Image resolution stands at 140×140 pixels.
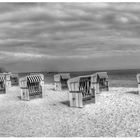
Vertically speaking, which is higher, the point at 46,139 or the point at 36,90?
the point at 36,90

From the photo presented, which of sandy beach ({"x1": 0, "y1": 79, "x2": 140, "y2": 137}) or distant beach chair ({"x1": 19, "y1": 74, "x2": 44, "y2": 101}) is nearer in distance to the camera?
sandy beach ({"x1": 0, "y1": 79, "x2": 140, "y2": 137})

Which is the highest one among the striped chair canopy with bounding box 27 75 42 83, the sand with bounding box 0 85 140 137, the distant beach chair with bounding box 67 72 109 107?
the striped chair canopy with bounding box 27 75 42 83

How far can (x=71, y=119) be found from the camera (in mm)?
14289

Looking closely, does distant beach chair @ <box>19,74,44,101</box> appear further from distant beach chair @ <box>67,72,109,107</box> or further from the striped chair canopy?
distant beach chair @ <box>67,72,109,107</box>

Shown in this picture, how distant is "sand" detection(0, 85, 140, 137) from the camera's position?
39.7 feet

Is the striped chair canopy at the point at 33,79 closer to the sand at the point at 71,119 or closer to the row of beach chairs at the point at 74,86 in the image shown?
the row of beach chairs at the point at 74,86

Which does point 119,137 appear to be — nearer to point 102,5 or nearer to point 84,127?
point 84,127

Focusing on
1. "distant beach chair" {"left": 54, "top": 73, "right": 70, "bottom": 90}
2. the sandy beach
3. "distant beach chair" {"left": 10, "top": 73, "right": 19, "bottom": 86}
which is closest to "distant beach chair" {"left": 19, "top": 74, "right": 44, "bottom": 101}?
the sandy beach

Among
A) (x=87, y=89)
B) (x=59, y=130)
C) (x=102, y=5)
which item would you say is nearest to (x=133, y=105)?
(x=87, y=89)

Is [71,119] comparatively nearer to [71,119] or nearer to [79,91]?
[71,119]

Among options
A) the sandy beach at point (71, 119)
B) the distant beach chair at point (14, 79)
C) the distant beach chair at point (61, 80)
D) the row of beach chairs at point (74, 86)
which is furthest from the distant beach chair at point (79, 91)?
the distant beach chair at point (14, 79)

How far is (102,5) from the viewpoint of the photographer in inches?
706

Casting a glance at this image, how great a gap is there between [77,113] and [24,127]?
380 centimetres

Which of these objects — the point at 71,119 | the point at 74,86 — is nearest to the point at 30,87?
the point at 74,86
